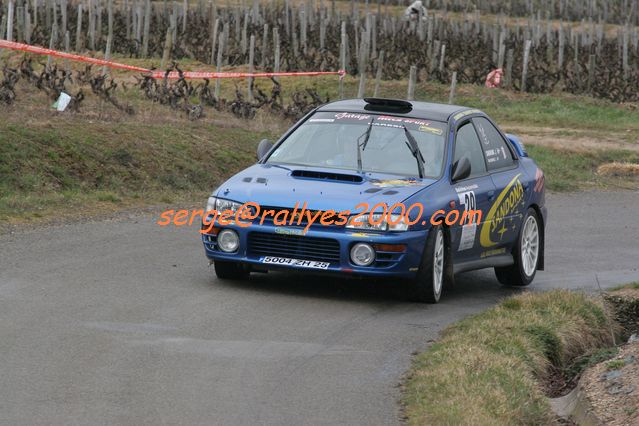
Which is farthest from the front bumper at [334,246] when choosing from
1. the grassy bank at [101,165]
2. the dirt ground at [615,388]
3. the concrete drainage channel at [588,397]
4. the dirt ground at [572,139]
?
the dirt ground at [572,139]

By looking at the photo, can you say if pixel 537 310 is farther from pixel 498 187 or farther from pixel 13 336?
pixel 13 336

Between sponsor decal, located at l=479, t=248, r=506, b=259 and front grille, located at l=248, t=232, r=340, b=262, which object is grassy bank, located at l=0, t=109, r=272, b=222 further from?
sponsor decal, located at l=479, t=248, r=506, b=259

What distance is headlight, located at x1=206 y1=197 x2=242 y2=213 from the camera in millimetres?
11062

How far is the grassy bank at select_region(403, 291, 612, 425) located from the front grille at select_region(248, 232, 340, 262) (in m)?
1.21

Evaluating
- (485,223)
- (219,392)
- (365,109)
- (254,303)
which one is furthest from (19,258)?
(219,392)

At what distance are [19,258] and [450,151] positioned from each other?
3.91 m

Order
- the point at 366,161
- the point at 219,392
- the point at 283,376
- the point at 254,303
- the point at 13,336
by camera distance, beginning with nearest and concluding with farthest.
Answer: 1. the point at 219,392
2. the point at 283,376
3. the point at 13,336
4. the point at 254,303
5. the point at 366,161

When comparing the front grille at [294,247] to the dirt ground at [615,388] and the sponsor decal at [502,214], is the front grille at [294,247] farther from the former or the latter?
the dirt ground at [615,388]

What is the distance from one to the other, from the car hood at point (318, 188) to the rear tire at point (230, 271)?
65 centimetres

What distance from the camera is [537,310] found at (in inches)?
424

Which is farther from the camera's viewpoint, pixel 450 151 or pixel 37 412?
pixel 450 151

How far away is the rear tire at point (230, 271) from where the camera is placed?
11492 millimetres

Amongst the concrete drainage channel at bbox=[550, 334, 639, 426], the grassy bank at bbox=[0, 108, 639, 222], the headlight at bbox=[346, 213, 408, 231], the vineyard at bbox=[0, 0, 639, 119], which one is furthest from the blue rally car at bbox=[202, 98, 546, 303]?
the vineyard at bbox=[0, 0, 639, 119]

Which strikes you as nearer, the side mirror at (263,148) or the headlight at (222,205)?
the headlight at (222,205)
